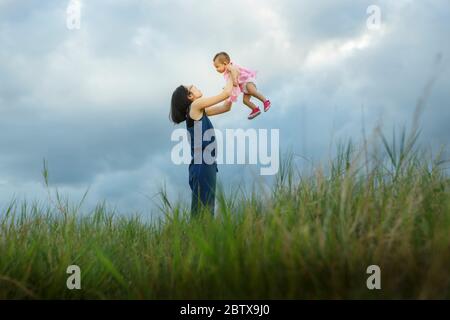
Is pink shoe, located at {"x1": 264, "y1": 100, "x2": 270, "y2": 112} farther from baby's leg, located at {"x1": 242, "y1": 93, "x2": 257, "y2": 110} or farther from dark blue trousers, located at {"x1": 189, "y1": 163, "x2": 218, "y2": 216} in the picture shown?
dark blue trousers, located at {"x1": 189, "y1": 163, "x2": 218, "y2": 216}

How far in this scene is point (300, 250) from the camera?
303 centimetres

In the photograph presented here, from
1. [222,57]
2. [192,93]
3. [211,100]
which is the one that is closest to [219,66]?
[222,57]

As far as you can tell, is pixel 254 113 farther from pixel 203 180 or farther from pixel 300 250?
pixel 300 250

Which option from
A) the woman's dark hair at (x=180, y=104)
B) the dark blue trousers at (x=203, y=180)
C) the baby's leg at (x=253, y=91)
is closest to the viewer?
the dark blue trousers at (x=203, y=180)

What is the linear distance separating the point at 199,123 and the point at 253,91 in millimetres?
1329

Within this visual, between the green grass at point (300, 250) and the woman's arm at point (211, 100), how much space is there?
2186 millimetres

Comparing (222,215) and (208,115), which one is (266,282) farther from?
(208,115)

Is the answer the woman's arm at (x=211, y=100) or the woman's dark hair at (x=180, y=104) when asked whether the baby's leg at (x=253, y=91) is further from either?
the woman's dark hair at (x=180, y=104)

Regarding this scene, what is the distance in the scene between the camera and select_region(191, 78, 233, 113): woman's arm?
6594 millimetres

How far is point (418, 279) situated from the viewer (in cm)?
286

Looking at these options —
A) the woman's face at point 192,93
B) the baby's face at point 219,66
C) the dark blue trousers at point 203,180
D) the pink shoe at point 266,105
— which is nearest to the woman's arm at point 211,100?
the woman's face at point 192,93

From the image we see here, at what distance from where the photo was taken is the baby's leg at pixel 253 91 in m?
7.63

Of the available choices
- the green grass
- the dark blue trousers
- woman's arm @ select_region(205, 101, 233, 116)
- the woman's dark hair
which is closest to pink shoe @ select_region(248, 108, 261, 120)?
woman's arm @ select_region(205, 101, 233, 116)

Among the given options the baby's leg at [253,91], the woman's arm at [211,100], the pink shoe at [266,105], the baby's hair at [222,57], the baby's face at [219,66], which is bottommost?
the woman's arm at [211,100]
